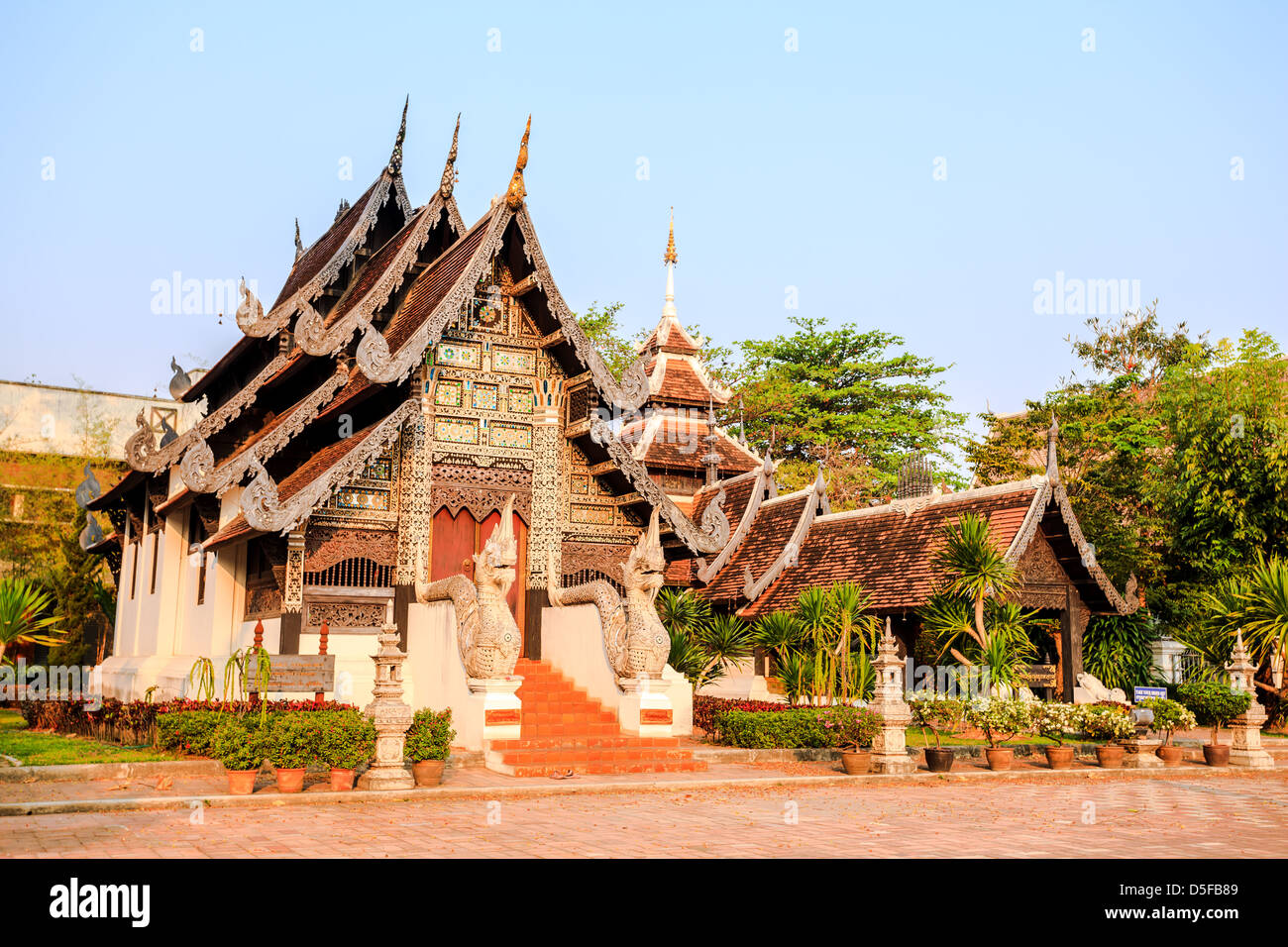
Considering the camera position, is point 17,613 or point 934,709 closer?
point 934,709

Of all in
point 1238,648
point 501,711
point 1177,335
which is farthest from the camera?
point 1177,335

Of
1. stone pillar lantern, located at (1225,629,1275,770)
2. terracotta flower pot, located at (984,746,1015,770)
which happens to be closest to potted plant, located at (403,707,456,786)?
terracotta flower pot, located at (984,746,1015,770)

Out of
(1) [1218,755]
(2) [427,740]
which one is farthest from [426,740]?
(1) [1218,755]

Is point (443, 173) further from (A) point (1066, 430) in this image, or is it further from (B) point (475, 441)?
(A) point (1066, 430)

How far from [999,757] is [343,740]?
27.5ft

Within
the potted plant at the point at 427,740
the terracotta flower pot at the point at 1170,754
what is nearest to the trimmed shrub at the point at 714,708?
the potted plant at the point at 427,740

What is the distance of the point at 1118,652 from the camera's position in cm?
2325

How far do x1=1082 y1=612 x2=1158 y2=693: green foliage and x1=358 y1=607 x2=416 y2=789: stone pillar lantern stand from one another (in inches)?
→ 613

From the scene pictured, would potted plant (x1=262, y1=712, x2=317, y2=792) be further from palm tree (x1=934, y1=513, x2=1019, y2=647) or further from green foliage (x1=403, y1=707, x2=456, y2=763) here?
palm tree (x1=934, y1=513, x2=1019, y2=647)

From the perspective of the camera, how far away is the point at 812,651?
65.0ft

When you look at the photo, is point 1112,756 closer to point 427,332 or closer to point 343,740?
point 343,740

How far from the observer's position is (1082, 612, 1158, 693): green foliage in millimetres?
23281

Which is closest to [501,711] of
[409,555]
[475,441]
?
[409,555]
